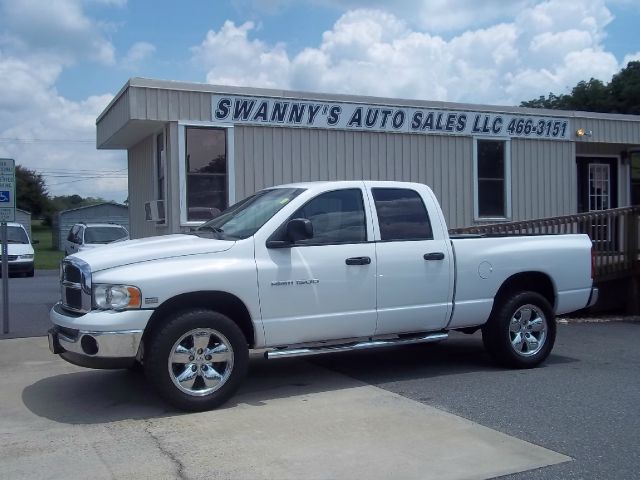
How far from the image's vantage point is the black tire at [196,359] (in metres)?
6.21

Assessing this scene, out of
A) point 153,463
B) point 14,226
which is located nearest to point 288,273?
point 153,463

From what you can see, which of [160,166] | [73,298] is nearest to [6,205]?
[160,166]

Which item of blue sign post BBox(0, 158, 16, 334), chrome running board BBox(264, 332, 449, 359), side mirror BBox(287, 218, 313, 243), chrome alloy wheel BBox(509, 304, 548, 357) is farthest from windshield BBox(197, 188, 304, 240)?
blue sign post BBox(0, 158, 16, 334)

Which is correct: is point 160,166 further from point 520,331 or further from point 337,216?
point 520,331

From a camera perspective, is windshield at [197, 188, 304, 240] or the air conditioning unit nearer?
windshield at [197, 188, 304, 240]

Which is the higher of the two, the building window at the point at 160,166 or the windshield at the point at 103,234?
the building window at the point at 160,166

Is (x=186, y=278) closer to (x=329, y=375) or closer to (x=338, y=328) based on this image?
(x=338, y=328)

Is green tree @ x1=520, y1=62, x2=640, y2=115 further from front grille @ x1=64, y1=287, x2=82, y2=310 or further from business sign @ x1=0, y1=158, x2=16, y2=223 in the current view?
front grille @ x1=64, y1=287, x2=82, y2=310

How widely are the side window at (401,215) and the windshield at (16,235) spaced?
18841 millimetres

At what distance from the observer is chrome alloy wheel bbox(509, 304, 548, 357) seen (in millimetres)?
8152

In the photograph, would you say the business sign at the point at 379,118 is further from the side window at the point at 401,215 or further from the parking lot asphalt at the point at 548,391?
the side window at the point at 401,215

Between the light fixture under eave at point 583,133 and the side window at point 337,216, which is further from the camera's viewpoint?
the light fixture under eave at point 583,133

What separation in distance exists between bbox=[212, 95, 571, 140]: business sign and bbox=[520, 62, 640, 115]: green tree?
23.1m

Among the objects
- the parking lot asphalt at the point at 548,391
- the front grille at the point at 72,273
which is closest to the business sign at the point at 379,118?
the parking lot asphalt at the point at 548,391
